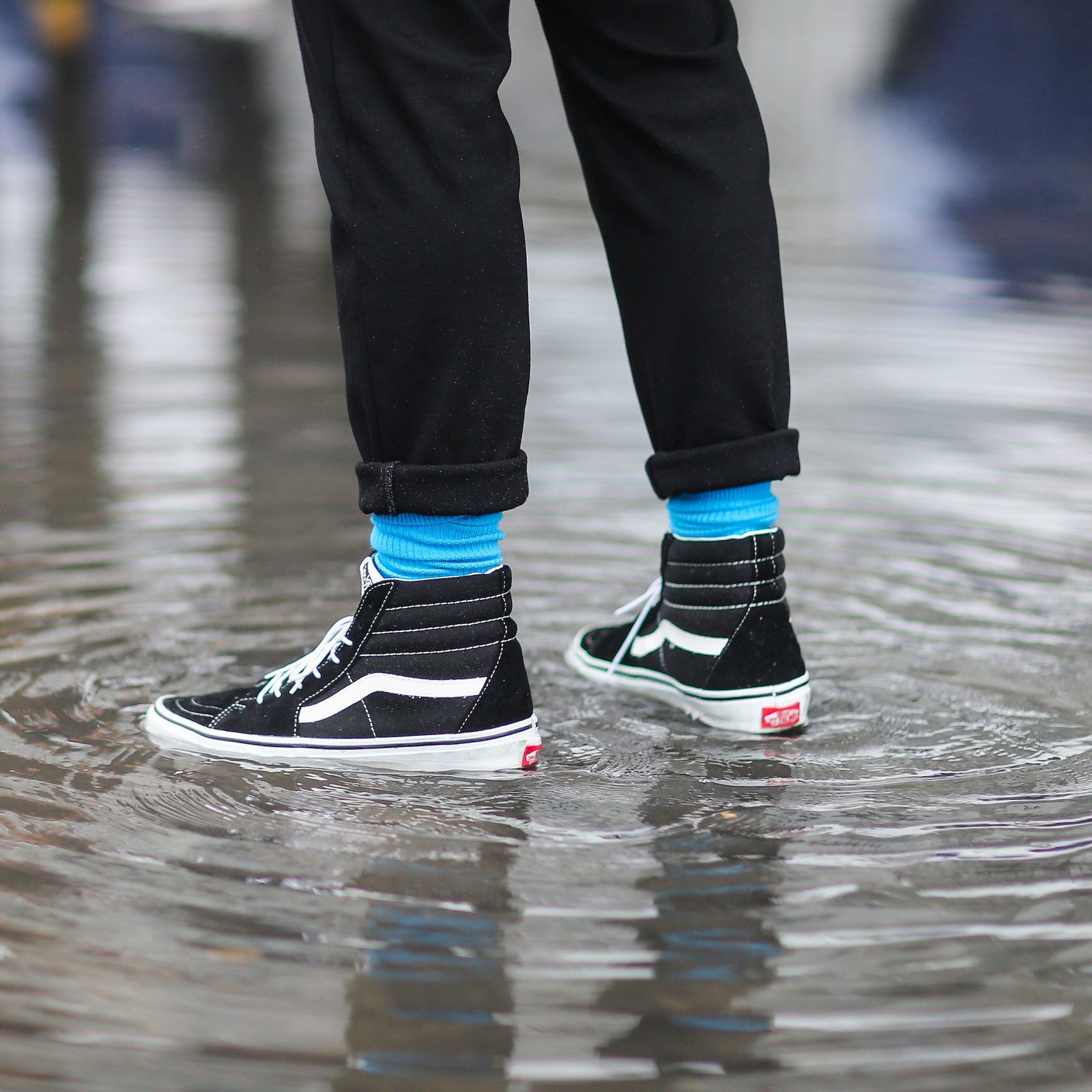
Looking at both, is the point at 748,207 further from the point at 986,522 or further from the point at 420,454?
the point at 986,522

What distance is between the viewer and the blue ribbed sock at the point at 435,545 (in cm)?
133

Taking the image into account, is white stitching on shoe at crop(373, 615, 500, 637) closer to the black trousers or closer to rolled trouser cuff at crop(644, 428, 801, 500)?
the black trousers

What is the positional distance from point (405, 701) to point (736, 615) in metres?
0.31

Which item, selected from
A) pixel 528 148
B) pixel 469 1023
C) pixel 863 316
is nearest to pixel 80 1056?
pixel 469 1023

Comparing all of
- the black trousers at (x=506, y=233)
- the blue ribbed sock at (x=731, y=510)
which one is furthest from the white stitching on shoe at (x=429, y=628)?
the blue ribbed sock at (x=731, y=510)

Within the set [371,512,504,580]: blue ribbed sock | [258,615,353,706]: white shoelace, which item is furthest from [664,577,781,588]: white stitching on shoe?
[258,615,353,706]: white shoelace

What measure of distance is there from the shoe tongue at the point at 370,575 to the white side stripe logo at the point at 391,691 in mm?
77

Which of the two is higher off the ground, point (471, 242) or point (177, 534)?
point (471, 242)

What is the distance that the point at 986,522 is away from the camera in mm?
2098

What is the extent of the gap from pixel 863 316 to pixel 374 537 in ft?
8.21

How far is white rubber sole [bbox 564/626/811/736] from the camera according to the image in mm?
1427

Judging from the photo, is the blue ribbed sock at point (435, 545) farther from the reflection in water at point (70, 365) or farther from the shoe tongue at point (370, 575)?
the reflection in water at point (70, 365)

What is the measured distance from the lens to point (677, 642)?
150cm

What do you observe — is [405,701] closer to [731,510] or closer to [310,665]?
[310,665]
